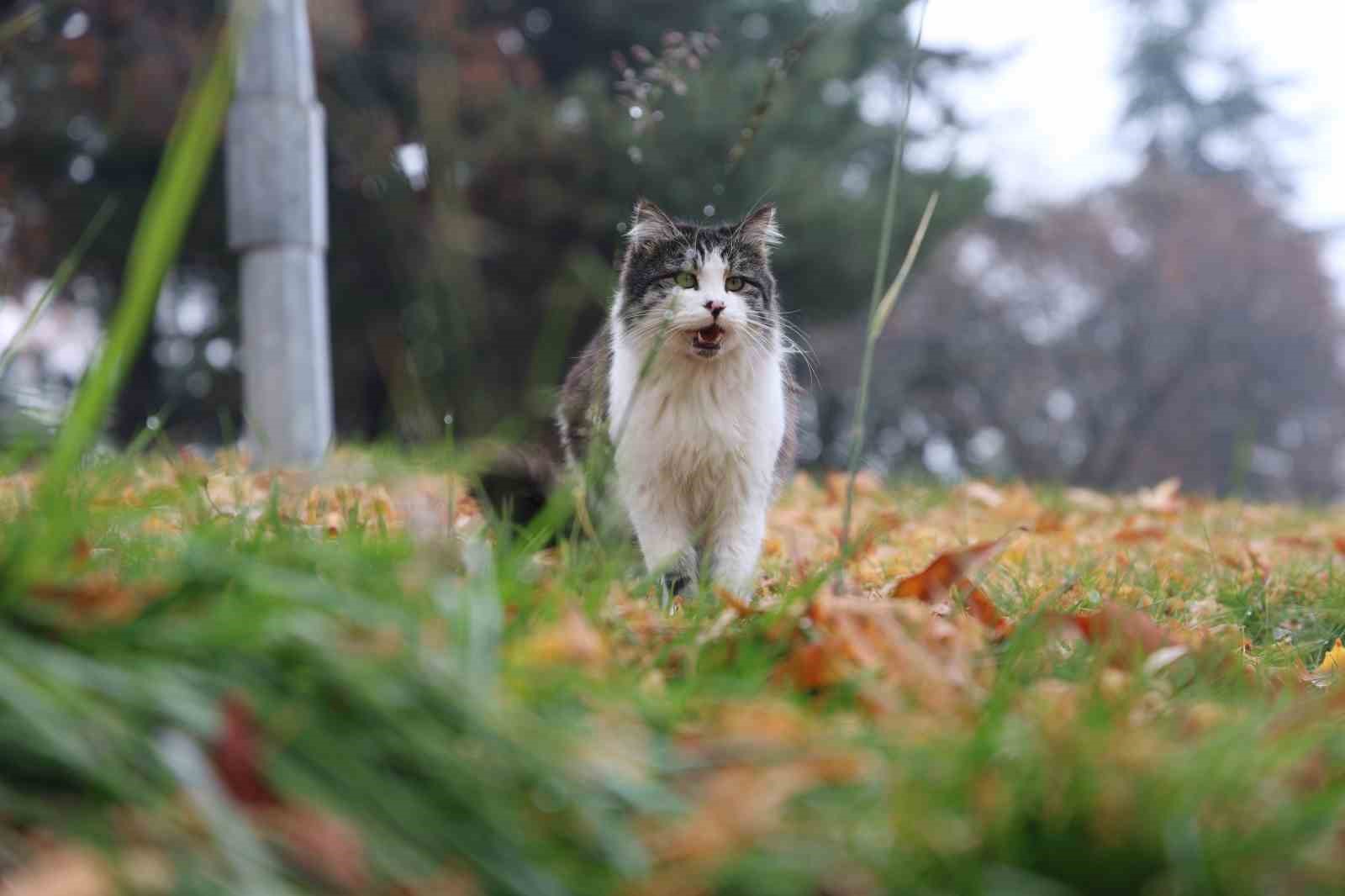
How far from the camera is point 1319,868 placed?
3.63 feet

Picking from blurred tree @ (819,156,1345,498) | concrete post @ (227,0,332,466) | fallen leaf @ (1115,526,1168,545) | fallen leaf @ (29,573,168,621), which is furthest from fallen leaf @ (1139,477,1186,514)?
blurred tree @ (819,156,1345,498)

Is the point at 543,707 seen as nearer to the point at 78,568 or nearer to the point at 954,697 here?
the point at 954,697

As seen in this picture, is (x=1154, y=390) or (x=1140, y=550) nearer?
(x=1140, y=550)

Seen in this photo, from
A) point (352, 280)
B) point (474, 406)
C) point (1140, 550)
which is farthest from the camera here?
point (352, 280)

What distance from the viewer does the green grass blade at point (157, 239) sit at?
1156mm

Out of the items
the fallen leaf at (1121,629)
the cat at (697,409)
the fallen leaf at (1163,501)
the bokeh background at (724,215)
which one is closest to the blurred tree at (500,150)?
the bokeh background at (724,215)

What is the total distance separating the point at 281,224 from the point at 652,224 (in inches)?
85.6

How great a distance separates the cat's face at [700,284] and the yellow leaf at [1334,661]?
4.69 feet

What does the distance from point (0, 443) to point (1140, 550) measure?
2.87m

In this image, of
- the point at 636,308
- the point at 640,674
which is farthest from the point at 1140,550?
the point at 640,674

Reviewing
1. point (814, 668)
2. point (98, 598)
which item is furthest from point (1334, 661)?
point (98, 598)

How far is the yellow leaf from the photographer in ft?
7.33

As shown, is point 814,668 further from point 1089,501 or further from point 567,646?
point 1089,501

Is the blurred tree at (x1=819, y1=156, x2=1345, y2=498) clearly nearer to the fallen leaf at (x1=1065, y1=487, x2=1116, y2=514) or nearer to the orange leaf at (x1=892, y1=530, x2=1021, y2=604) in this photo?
the fallen leaf at (x1=1065, y1=487, x2=1116, y2=514)
